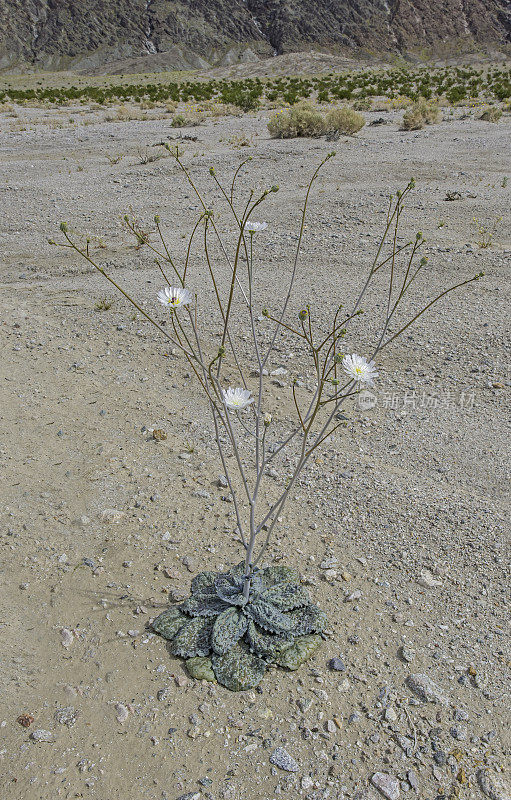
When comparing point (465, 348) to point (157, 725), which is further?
point (465, 348)

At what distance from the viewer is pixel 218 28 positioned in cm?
6931

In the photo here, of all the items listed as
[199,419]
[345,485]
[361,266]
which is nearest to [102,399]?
[199,419]

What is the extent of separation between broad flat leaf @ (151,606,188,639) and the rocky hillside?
237 ft

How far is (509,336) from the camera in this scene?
14.5ft

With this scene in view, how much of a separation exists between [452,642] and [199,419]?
203 centimetres

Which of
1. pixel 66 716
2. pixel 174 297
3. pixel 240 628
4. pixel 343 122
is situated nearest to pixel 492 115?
pixel 343 122

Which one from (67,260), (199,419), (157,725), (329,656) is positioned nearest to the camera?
(157,725)

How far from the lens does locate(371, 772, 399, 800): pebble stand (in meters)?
1.79

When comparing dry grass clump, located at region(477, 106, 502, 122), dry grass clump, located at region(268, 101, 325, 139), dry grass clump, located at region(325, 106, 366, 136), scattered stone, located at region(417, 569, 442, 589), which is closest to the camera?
scattered stone, located at region(417, 569, 442, 589)

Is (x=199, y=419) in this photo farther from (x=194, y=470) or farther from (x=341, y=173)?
(x=341, y=173)

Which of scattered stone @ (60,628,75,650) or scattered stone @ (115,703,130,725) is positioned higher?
scattered stone @ (60,628,75,650)

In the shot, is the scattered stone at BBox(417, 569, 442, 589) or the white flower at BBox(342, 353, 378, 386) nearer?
the white flower at BBox(342, 353, 378, 386)

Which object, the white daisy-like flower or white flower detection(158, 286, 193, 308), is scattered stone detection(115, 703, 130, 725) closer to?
the white daisy-like flower

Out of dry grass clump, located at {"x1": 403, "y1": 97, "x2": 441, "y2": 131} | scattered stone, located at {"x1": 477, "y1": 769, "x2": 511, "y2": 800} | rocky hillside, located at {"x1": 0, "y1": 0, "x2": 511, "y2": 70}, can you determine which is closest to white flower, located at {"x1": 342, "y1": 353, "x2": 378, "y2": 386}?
scattered stone, located at {"x1": 477, "y1": 769, "x2": 511, "y2": 800}
